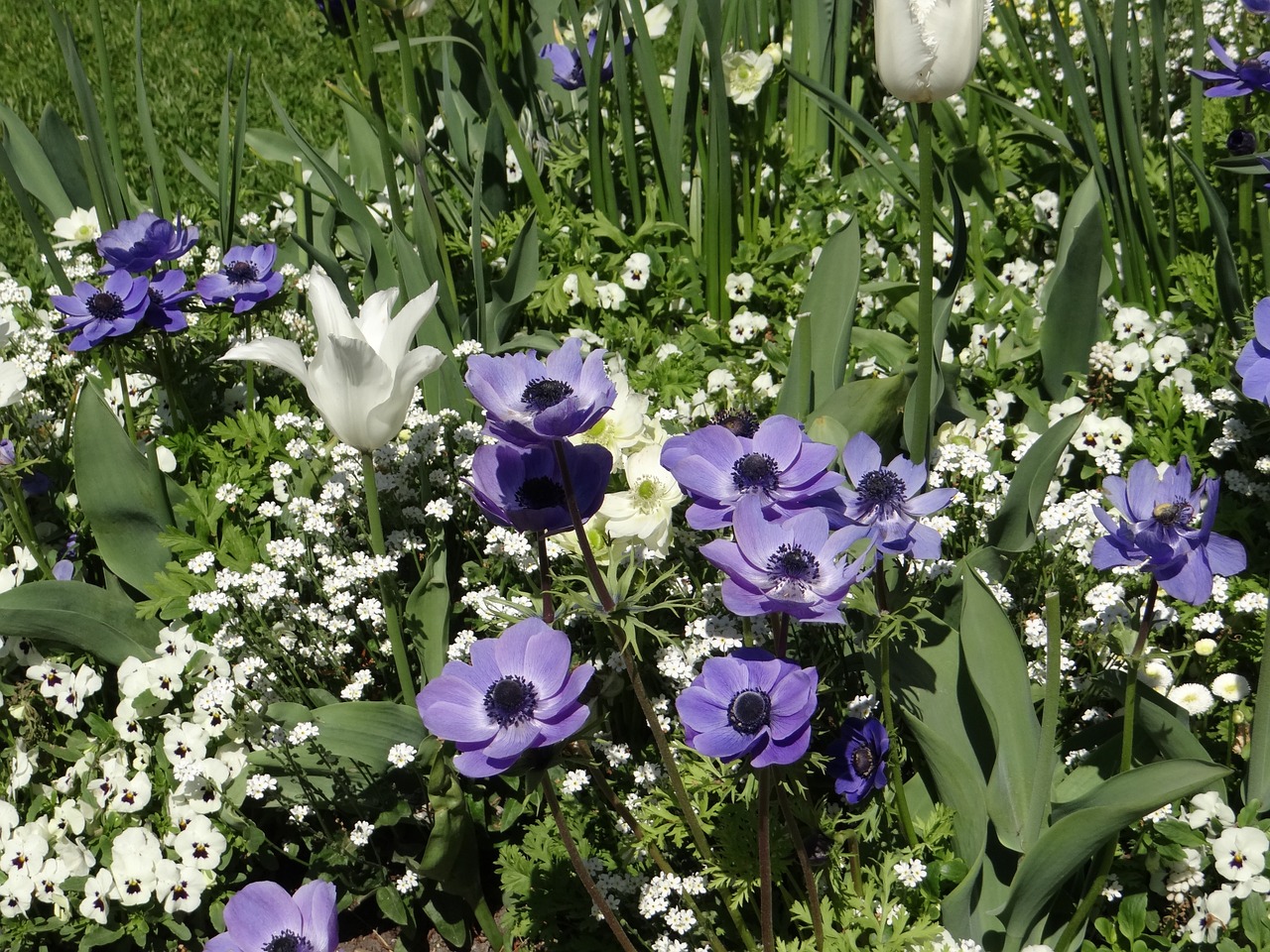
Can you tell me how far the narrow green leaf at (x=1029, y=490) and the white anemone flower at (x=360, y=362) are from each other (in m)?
0.87

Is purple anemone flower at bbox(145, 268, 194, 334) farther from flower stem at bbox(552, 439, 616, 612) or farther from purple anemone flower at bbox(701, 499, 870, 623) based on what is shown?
purple anemone flower at bbox(701, 499, 870, 623)

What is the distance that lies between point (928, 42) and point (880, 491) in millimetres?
514

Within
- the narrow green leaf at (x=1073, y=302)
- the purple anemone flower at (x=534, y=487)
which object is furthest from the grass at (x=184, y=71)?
the purple anemone flower at (x=534, y=487)

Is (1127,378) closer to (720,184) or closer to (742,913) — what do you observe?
(720,184)

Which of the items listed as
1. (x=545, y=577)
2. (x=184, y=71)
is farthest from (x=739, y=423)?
(x=184, y=71)

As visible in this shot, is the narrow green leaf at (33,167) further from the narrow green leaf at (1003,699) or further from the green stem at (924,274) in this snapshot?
the narrow green leaf at (1003,699)

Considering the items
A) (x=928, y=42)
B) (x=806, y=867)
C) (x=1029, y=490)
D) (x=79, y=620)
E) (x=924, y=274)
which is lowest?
(x=79, y=620)

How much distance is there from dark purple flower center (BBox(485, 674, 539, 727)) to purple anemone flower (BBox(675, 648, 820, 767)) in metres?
0.15

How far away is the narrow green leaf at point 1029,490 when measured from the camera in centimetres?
166

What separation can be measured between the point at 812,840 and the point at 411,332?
2.77 feet

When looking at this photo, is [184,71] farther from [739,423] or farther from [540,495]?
[540,495]

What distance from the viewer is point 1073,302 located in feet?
7.22

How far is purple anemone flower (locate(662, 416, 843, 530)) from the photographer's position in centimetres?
123

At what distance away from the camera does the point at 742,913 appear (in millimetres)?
1576
